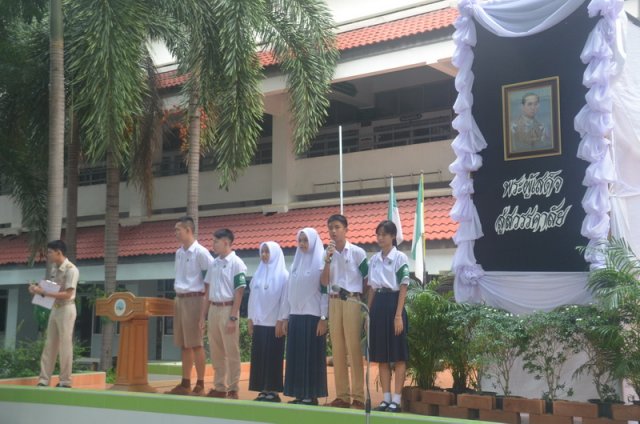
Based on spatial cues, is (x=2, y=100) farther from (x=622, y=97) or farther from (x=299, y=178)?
(x=622, y=97)

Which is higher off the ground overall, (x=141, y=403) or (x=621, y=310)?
(x=621, y=310)

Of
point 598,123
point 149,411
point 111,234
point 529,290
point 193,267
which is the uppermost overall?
point 598,123

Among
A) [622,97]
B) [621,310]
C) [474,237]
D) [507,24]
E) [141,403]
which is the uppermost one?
[507,24]

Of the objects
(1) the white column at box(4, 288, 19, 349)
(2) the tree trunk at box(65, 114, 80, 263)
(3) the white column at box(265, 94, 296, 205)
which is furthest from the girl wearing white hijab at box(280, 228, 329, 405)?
(1) the white column at box(4, 288, 19, 349)

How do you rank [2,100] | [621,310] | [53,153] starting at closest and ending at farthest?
[621,310]
[53,153]
[2,100]

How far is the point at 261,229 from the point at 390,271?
12.4 meters

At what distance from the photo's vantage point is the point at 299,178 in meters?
21.7

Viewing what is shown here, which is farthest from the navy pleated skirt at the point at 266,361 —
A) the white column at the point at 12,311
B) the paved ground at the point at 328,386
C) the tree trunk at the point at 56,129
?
the white column at the point at 12,311

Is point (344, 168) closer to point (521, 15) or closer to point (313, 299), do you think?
point (521, 15)

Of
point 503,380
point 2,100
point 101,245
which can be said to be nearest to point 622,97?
point 503,380

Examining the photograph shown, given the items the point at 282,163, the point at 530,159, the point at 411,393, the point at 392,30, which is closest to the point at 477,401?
the point at 411,393

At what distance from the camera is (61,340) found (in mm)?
10367

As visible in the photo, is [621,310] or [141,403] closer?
[621,310]

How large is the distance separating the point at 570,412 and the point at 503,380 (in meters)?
1.22
